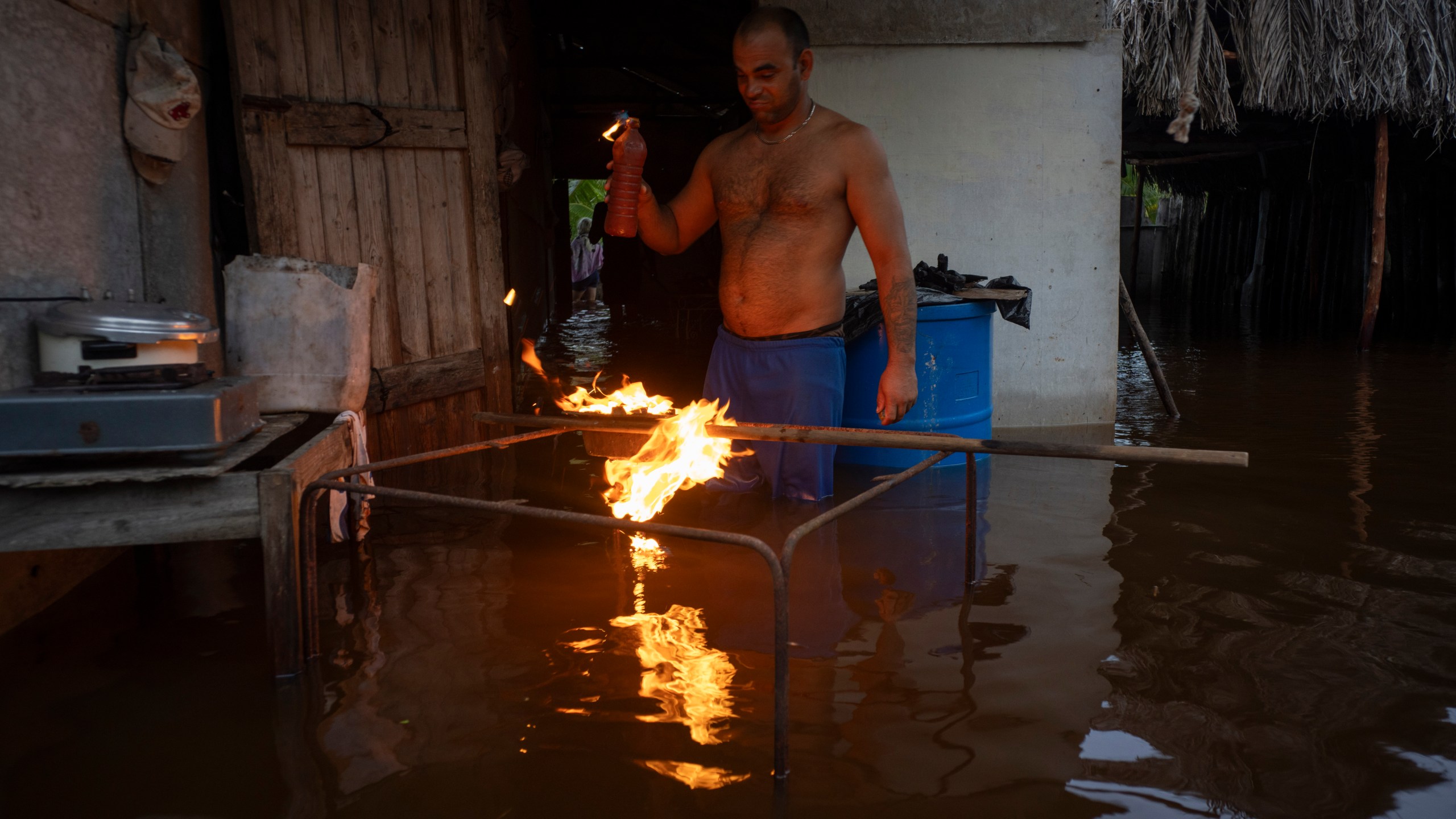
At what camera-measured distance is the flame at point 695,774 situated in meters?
2.09

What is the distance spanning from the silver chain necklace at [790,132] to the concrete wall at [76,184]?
2.33m

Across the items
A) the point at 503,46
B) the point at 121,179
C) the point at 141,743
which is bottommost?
the point at 141,743

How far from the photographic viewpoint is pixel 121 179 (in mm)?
3479

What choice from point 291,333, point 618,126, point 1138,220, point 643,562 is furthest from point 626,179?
point 1138,220

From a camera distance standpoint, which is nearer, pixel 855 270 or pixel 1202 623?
pixel 1202 623

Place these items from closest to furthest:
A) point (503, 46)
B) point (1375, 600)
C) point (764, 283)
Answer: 1. point (1375, 600)
2. point (764, 283)
3. point (503, 46)

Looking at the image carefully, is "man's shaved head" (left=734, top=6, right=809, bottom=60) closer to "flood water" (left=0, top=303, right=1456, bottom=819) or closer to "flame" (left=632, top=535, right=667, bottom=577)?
"flood water" (left=0, top=303, right=1456, bottom=819)

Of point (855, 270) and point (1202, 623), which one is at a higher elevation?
point (855, 270)

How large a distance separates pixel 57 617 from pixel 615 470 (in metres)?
2.03

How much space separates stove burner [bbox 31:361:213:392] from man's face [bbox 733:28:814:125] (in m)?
2.12

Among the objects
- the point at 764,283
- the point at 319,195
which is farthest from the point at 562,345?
the point at 764,283

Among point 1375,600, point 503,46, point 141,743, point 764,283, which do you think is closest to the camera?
point 141,743

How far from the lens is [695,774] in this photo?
2.13 m

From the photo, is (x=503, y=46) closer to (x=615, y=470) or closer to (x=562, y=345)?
(x=615, y=470)
